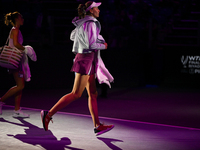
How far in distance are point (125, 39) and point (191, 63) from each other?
326 cm

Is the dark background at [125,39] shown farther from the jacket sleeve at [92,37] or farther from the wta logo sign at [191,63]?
the jacket sleeve at [92,37]

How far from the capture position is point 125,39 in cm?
1513

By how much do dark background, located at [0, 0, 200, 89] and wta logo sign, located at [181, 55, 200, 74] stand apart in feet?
0.44

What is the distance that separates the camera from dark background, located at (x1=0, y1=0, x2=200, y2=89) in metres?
12.1

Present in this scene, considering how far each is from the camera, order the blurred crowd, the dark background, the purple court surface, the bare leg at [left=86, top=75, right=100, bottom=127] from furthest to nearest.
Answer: the blurred crowd
the dark background
the bare leg at [left=86, top=75, right=100, bottom=127]
the purple court surface

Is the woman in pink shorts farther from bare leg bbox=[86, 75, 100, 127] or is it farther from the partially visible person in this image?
the partially visible person

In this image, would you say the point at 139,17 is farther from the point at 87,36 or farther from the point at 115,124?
the point at 87,36

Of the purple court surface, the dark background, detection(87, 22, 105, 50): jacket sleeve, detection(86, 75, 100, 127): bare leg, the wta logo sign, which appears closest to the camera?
the purple court surface

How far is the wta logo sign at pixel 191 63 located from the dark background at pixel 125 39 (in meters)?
0.13

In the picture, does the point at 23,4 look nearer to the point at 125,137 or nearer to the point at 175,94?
the point at 175,94

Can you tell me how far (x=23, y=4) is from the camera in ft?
53.7

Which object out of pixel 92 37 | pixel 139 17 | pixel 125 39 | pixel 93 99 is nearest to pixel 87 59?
pixel 92 37

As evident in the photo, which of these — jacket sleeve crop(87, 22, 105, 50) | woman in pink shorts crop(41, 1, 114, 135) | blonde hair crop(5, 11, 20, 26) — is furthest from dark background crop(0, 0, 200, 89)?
jacket sleeve crop(87, 22, 105, 50)

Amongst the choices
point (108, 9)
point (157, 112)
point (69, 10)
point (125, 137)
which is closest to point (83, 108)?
Answer: point (157, 112)
